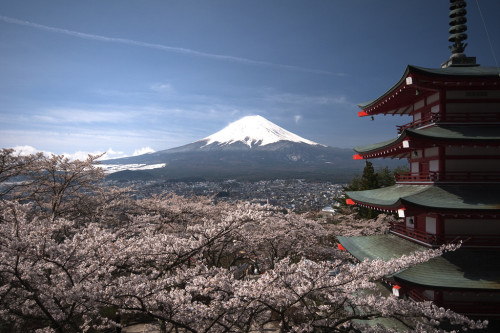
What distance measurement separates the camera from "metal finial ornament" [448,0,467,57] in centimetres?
829

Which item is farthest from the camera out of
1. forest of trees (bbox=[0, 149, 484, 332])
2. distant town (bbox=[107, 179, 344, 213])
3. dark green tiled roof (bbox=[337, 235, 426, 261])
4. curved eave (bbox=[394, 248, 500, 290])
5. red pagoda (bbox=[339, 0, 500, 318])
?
distant town (bbox=[107, 179, 344, 213])

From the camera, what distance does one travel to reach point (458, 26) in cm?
830

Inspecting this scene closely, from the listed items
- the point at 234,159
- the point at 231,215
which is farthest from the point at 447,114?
the point at 234,159

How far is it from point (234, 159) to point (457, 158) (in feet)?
476

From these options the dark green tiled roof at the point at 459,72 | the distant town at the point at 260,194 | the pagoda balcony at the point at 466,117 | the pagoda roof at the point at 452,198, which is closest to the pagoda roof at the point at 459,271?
the pagoda roof at the point at 452,198

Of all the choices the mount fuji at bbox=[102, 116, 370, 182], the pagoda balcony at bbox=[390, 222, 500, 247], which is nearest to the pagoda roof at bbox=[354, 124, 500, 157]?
the pagoda balcony at bbox=[390, 222, 500, 247]

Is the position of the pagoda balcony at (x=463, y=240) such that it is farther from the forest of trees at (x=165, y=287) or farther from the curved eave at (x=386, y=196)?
the curved eave at (x=386, y=196)

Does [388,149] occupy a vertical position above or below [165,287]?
above

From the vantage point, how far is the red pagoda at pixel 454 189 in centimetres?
609

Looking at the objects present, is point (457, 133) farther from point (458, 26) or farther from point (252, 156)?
point (252, 156)

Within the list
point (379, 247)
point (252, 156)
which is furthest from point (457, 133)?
point (252, 156)

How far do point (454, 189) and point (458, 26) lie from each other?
5.09 metres

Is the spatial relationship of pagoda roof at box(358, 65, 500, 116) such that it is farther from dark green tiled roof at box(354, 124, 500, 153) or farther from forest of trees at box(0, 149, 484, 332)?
forest of trees at box(0, 149, 484, 332)

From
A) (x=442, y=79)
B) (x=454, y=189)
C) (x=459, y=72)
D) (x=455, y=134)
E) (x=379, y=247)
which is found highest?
(x=459, y=72)
